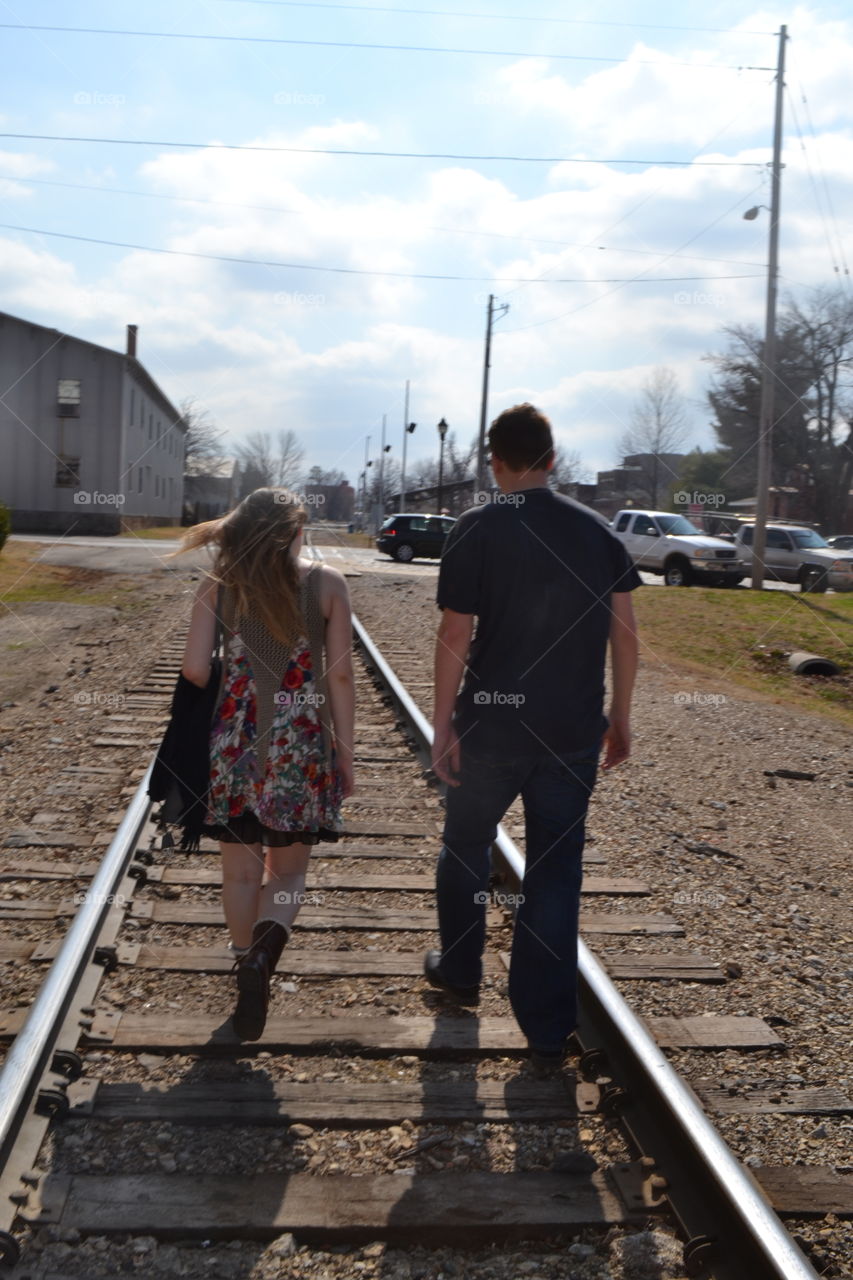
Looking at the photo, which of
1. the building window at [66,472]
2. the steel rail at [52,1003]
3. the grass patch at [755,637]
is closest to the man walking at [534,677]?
the steel rail at [52,1003]

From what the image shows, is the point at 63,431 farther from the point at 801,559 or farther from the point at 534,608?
the point at 534,608

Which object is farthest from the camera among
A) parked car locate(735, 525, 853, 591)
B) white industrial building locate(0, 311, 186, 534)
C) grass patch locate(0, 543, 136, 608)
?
white industrial building locate(0, 311, 186, 534)

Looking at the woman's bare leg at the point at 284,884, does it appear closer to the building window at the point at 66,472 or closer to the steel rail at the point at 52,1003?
the steel rail at the point at 52,1003

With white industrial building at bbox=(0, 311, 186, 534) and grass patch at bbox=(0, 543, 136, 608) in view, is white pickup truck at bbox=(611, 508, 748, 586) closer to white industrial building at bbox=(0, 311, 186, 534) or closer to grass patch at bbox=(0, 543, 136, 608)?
grass patch at bbox=(0, 543, 136, 608)

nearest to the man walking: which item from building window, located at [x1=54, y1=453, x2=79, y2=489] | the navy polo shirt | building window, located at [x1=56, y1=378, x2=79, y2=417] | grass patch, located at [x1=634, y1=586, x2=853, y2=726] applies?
the navy polo shirt

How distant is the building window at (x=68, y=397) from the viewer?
47688 millimetres

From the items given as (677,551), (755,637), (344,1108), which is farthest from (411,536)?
(344,1108)

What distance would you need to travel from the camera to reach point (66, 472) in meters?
46.8

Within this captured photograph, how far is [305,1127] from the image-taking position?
3.29m

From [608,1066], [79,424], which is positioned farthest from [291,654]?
[79,424]

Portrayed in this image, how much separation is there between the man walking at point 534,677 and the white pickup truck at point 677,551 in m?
24.8

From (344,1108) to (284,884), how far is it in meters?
0.79

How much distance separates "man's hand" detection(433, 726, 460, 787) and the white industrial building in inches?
1688

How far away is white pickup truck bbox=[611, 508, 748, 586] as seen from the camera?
1150 inches
